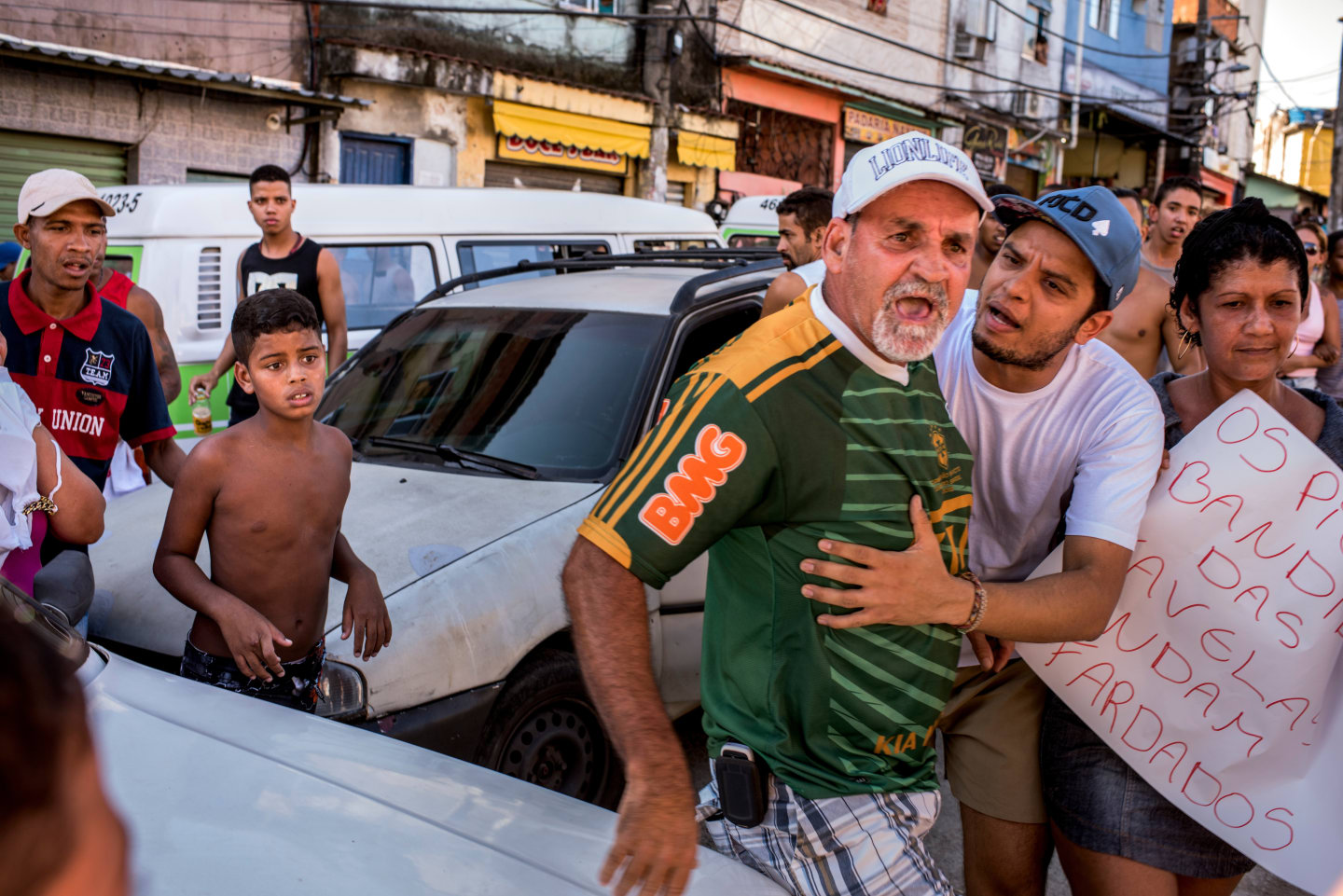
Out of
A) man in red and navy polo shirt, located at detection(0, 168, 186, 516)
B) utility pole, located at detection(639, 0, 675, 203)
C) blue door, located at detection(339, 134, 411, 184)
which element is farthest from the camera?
utility pole, located at detection(639, 0, 675, 203)

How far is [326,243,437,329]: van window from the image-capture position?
24.7 feet

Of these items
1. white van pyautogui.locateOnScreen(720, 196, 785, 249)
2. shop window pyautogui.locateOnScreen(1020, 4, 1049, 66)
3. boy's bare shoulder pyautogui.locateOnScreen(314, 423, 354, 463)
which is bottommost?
boy's bare shoulder pyautogui.locateOnScreen(314, 423, 354, 463)

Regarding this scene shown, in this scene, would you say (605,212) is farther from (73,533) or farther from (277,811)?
(277,811)

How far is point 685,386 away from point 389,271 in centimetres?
629

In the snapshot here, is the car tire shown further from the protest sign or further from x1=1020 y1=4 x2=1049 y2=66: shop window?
x1=1020 y1=4 x2=1049 y2=66: shop window

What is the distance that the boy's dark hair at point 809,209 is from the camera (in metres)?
5.24

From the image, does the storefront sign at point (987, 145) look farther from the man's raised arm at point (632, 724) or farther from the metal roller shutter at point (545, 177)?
the man's raised arm at point (632, 724)

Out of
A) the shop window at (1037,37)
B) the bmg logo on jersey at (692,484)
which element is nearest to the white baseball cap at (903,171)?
the bmg logo on jersey at (692,484)

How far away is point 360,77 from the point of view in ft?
45.5

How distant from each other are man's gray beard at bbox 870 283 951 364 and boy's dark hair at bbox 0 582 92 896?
1.46 metres

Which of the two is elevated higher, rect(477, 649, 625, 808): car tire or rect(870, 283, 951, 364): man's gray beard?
rect(870, 283, 951, 364): man's gray beard

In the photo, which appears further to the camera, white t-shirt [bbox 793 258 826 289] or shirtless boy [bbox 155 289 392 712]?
white t-shirt [bbox 793 258 826 289]

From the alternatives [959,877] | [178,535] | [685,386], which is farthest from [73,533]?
[959,877]

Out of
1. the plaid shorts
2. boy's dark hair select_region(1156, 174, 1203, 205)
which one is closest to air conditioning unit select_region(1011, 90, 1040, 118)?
boy's dark hair select_region(1156, 174, 1203, 205)
